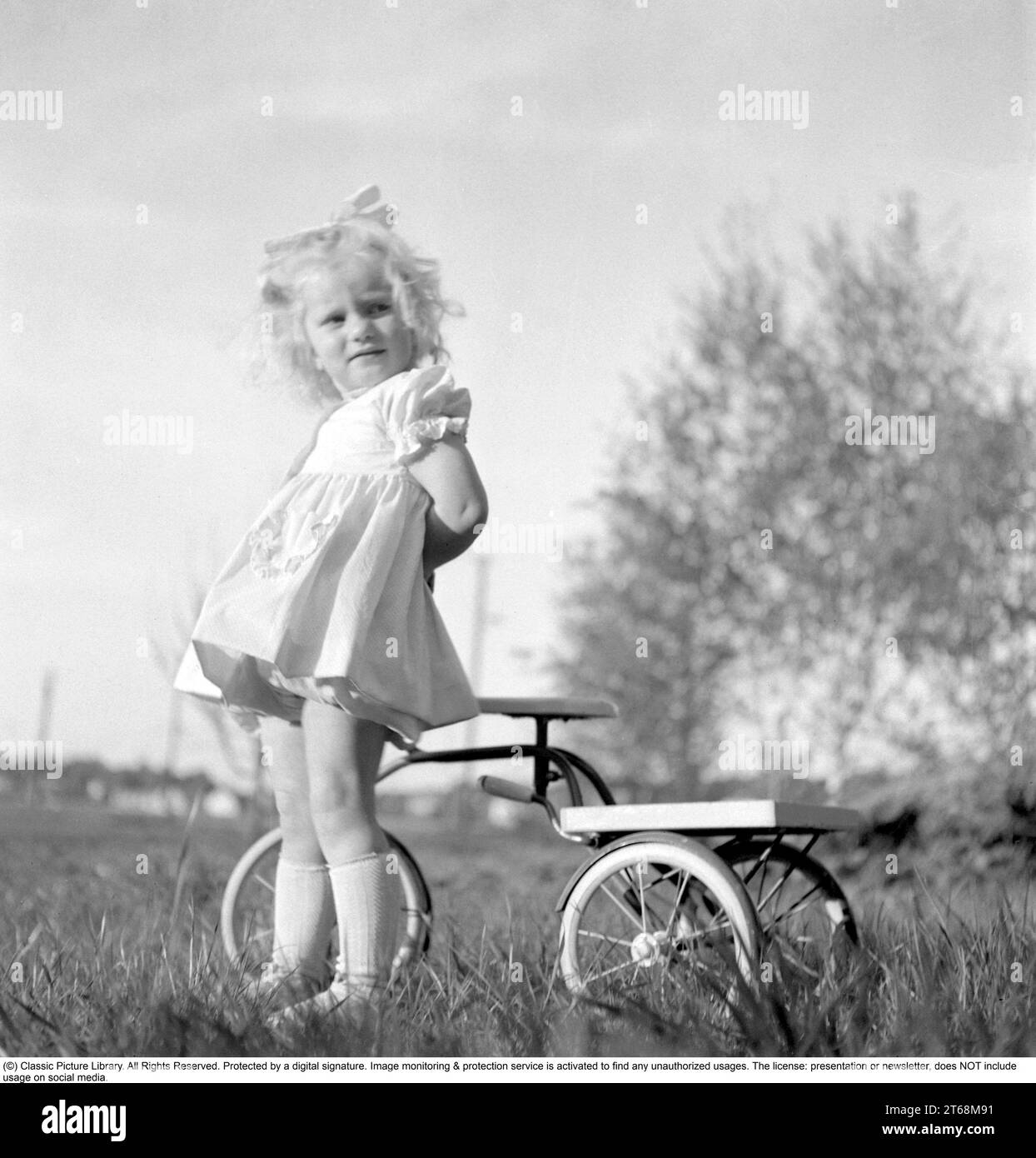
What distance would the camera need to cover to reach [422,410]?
222cm

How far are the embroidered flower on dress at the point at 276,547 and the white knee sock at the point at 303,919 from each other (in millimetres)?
513

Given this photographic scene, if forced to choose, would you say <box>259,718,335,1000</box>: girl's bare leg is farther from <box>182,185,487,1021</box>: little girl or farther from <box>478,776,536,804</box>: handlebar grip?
<box>478,776,536,804</box>: handlebar grip

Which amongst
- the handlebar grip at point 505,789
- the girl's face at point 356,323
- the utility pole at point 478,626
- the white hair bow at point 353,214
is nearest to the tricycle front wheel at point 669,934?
the handlebar grip at point 505,789

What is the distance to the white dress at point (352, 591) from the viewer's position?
2.10 metres

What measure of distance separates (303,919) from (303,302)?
1037 millimetres

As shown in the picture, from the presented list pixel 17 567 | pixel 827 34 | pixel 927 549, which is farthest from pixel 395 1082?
pixel 927 549

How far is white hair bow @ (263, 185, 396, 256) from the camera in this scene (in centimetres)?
240

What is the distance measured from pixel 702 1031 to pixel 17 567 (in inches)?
77.5

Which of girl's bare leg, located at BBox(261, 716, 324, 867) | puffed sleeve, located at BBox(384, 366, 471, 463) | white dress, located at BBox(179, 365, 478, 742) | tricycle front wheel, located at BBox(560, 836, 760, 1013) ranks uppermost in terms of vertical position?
puffed sleeve, located at BBox(384, 366, 471, 463)

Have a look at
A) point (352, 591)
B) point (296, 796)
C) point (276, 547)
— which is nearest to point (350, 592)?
point (352, 591)

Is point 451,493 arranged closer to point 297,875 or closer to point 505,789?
point 505,789

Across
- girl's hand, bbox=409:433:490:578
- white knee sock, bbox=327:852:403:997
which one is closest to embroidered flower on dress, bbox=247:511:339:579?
girl's hand, bbox=409:433:490:578

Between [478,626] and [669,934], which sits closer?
[669,934]

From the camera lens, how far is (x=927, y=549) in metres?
5.87
